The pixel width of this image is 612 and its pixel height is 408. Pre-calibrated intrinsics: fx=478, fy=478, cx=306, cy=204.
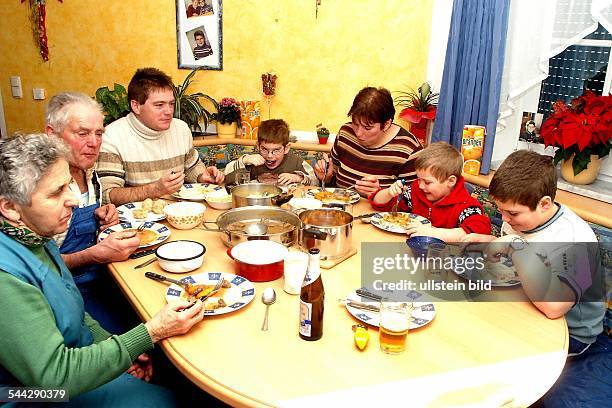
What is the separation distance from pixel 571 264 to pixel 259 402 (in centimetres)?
112

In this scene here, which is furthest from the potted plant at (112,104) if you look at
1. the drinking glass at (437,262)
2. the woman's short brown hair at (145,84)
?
the drinking glass at (437,262)

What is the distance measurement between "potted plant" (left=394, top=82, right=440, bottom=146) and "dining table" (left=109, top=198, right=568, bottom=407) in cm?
226

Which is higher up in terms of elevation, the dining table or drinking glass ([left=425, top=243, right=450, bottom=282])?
drinking glass ([left=425, top=243, right=450, bottom=282])

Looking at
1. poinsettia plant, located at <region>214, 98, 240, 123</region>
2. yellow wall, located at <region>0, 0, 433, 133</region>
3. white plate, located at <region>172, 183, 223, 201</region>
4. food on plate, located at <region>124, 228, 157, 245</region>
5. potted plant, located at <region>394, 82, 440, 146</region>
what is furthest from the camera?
poinsettia plant, located at <region>214, 98, 240, 123</region>

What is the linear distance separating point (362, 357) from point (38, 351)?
32.4 inches

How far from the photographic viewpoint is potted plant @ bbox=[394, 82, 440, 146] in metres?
3.66

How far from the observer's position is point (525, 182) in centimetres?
165

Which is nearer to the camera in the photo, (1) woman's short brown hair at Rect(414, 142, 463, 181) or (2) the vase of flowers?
(1) woman's short brown hair at Rect(414, 142, 463, 181)

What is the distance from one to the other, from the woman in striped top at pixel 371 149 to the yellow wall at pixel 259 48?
0.96m

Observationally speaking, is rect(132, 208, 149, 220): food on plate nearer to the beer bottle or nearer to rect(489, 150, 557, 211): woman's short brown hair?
the beer bottle

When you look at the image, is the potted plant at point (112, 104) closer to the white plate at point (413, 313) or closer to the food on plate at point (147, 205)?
the food on plate at point (147, 205)

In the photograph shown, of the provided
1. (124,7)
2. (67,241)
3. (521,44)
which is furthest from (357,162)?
(124,7)

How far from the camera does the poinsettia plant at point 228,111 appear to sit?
4.07 metres

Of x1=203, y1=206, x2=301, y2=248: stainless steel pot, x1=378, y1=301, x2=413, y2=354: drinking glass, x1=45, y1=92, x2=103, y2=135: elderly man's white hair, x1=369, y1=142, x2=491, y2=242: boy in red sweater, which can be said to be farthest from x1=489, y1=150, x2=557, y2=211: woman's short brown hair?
x1=45, y1=92, x2=103, y2=135: elderly man's white hair
